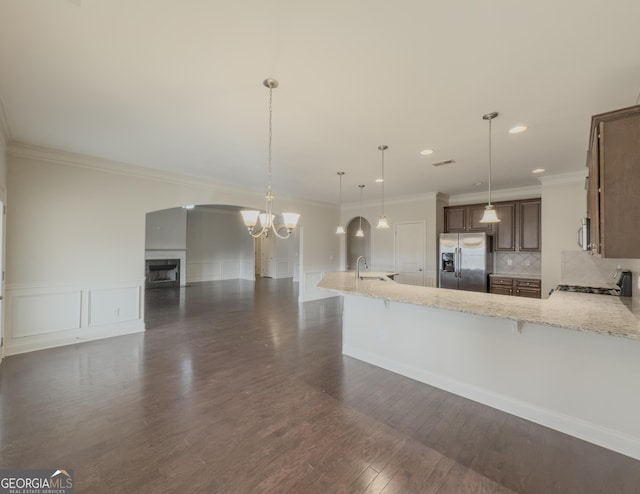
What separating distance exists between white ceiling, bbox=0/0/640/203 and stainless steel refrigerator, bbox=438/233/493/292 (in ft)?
7.82

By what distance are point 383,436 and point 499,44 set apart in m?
2.85

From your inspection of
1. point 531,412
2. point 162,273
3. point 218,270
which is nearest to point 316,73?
point 531,412

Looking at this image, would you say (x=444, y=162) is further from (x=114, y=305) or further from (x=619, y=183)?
(x=114, y=305)

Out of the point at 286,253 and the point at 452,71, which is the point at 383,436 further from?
the point at 286,253

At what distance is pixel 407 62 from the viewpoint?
199 centimetres

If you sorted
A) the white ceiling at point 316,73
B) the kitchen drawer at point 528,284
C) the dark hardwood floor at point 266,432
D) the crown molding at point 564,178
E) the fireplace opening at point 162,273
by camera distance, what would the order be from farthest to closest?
the fireplace opening at point 162,273
the kitchen drawer at point 528,284
the crown molding at point 564,178
the dark hardwood floor at point 266,432
the white ceiling at point 316,73

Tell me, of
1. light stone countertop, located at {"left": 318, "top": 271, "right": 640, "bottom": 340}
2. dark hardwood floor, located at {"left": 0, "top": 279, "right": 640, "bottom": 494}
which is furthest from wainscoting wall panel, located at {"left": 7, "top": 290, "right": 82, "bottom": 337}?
light stone countertop, located at {"left": 318, "top": 271, "right": 640, "bottom": 340}

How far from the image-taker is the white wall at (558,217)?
4.77 m

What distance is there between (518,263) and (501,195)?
1.49 m

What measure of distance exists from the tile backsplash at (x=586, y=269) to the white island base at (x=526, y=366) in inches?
113

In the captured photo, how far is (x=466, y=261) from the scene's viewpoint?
5973 millimetres

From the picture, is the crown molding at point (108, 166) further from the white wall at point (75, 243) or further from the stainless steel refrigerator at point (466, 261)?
the stainless steel refrigerator at point (466, 261)

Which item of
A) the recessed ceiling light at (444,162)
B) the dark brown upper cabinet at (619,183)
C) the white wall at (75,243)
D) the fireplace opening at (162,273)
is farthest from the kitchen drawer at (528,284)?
the fireplace opening at (162,273)

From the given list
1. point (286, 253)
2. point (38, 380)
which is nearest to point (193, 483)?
point (38, 380)
